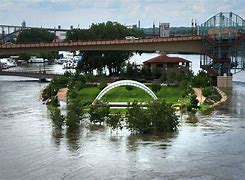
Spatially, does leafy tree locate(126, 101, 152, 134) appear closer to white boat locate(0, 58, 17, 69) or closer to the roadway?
the roadway

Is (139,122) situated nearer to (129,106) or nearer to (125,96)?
(129,106)

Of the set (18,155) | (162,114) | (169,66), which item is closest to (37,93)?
(169,66)

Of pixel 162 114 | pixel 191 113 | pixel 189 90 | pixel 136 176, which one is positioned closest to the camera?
pixel 136 176

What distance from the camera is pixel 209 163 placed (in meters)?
24.9

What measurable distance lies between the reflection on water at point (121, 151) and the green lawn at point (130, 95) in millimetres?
7496

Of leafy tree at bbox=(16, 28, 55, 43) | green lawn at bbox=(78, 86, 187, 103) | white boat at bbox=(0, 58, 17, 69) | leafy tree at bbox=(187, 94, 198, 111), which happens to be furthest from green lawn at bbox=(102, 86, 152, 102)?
leafy tree at bbox=(16, 28, 55, 43)

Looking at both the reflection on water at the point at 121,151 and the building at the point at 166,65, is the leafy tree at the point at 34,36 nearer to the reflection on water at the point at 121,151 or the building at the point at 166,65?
the building at the point at 166,65

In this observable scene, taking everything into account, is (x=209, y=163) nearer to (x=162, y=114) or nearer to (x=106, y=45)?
(x=162, y=114)

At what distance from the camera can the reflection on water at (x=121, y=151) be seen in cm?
2362

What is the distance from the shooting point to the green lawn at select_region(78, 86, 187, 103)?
148ft

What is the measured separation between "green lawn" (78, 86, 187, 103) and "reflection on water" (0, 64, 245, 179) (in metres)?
7.50

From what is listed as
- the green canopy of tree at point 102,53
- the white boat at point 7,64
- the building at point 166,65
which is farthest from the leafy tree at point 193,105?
the white boat at point 7,64

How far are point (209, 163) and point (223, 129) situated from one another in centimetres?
836

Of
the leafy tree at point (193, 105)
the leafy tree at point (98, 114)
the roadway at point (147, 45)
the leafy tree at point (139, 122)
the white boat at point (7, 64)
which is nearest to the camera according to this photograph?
the leafy tree at point (139, 122)
